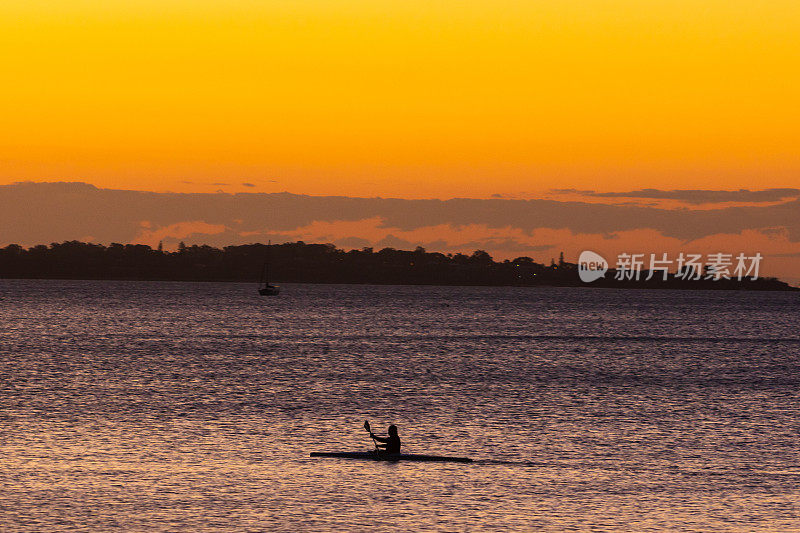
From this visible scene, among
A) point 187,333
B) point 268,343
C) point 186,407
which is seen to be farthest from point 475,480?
point 187,333

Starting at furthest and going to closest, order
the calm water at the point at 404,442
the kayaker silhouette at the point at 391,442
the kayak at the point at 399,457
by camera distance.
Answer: the kayaker silhouette at the point at 391,442
the kayak at the point at 399,457
the calm water at the point at 404,442

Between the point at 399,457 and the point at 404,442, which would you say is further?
the point at 404,442

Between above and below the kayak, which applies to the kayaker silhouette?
above

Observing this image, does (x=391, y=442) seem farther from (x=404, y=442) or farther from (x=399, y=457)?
(x=404, y=442)

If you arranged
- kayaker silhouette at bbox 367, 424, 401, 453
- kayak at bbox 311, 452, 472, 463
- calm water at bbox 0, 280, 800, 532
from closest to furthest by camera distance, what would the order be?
calm water at bbox 0, 280, 800, 532, kayak at bbox 311, 452, 472, 463, kayaker silhouette at bbox 367, 424, 401, 453

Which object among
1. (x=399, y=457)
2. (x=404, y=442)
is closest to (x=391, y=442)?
(x=399, y=457)

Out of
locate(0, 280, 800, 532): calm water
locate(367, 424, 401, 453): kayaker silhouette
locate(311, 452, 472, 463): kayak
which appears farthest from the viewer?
locate(367, 424, 401, 453): kayaker silhouette

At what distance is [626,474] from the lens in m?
45.7

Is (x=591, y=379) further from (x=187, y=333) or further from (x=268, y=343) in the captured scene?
(x=187, y=333)

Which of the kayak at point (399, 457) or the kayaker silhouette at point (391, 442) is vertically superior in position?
the kayaker silhouette at point (391, 442)

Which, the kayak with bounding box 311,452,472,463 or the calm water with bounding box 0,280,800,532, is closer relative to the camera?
the calm water with bounding box 0,280,800,532

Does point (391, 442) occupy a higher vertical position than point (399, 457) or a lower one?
higher

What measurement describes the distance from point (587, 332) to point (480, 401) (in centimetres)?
11882

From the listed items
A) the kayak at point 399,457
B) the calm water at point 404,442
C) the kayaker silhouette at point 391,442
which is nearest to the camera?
the calm water at point 404,442
